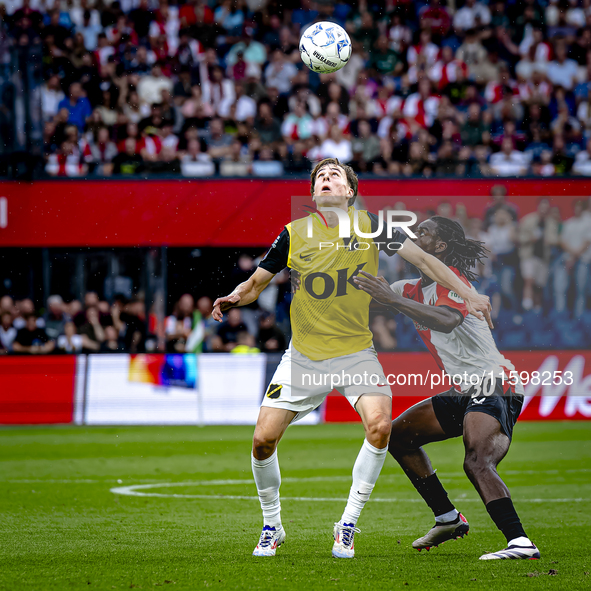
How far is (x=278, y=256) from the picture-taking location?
5605 mm

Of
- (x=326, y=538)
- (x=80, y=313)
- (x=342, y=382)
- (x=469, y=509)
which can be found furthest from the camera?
(x=80, y=313)

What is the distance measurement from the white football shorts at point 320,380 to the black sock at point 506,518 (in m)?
0.88

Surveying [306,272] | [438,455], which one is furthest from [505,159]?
[306,272]

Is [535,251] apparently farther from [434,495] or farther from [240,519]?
[434,495]

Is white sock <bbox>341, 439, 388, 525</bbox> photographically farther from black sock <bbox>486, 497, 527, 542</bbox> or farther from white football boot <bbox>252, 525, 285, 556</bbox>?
black sock <bbox>486, 497, 527, 542</bbox>

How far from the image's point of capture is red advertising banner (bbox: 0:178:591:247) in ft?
50.9

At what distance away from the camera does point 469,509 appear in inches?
292

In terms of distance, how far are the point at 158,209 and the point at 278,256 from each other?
34.0 feet

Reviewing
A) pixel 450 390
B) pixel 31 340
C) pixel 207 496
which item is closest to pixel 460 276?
pixel 450 390

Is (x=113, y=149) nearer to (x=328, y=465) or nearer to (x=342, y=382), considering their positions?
(x=328, y=465)

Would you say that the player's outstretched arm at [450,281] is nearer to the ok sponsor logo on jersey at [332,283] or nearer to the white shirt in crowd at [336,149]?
the ok sponsor logo on jersey at [332,283]

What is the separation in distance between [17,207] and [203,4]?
18.4 feet

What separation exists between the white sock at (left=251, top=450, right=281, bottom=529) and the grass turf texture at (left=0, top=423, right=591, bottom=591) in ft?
0.79

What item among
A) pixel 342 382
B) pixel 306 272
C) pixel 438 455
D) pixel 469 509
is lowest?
pixel 438 455
